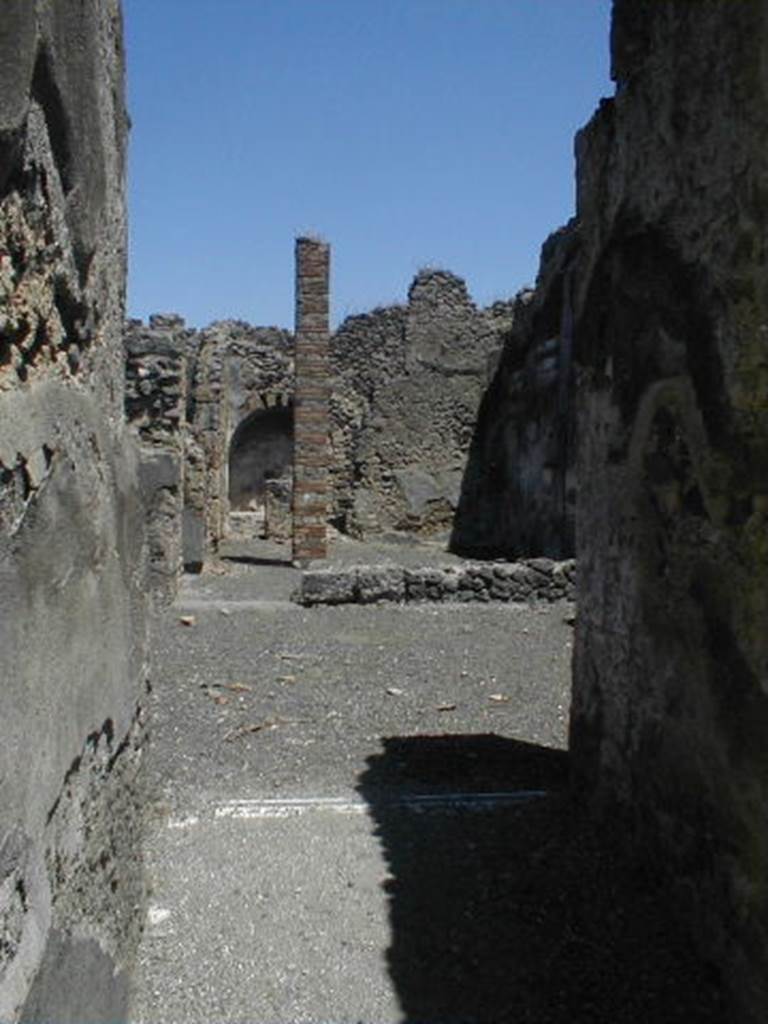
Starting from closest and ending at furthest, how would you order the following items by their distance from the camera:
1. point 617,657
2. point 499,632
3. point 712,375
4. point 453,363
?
1. point 712,375
2. point 617,657
3. point 499,632
4. point 453,363

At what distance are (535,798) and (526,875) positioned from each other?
0.67 meters

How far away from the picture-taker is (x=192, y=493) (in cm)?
1086

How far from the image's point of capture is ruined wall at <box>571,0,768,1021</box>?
85.5 inches

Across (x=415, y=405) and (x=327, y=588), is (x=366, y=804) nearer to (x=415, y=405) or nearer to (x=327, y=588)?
(x=327, y=588)

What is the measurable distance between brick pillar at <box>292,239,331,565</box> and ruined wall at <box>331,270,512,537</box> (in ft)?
11.7

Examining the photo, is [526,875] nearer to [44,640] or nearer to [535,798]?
[535,798]

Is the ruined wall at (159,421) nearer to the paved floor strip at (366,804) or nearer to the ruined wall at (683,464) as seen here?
the paved floor strip at (366,804)

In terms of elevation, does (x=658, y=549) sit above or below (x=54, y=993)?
above

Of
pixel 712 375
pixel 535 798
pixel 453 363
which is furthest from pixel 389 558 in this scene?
pixel 712 375

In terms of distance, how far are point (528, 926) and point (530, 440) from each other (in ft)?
36.9

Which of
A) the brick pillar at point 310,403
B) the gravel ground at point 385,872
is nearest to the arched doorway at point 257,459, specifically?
the brick pillar at point 310,403

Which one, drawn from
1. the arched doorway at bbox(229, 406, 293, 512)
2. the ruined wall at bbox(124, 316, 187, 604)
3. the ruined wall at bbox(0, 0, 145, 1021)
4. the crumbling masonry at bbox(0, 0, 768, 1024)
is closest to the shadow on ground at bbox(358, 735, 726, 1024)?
the crumbling masonry at bbox(0, 0, 768, 1024)

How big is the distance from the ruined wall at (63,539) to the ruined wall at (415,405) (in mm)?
14045

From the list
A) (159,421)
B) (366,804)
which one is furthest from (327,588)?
(366,804)
